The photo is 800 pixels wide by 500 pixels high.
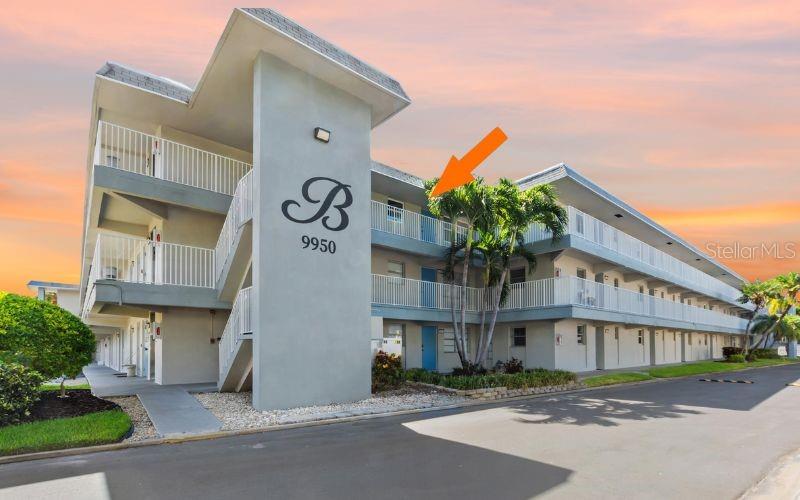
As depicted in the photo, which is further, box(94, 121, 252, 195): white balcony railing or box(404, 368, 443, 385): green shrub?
box(404, 368, 443, 385): green shrub

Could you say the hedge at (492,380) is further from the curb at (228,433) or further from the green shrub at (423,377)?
the curb at (228,433)

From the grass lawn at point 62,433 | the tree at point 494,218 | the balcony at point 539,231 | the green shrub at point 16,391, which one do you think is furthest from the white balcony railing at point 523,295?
the green shrub at point 16,391

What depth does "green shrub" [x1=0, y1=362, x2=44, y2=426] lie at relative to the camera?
393 inches

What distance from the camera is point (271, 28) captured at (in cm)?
1267

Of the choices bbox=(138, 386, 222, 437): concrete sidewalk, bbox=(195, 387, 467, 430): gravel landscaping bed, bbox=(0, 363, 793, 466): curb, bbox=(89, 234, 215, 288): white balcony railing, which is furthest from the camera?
bbox=(89, 234, 215, 288): white balcony railing

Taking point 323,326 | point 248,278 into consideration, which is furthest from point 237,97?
point 323,326

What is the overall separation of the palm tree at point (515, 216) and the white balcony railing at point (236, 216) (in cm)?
812

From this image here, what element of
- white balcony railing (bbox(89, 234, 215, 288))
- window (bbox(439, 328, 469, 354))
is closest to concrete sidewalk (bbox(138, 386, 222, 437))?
white balcony railing (bbox(89, 234, 215, 288))

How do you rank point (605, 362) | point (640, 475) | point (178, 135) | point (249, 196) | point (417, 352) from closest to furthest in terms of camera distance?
point (640, 475) < point (249, 196) < point (178, 135) < point (417, 352) < point (605, 362)

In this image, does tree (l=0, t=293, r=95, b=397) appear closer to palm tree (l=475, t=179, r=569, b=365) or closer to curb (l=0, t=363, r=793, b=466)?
curb (l=0, t=363, r=793, b=466)

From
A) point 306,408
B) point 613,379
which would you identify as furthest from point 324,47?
point 613,379

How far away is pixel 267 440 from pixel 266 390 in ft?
9.22

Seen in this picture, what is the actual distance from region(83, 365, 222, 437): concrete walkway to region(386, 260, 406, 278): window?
856 cm

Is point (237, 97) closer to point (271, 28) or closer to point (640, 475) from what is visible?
point (271, 28)
